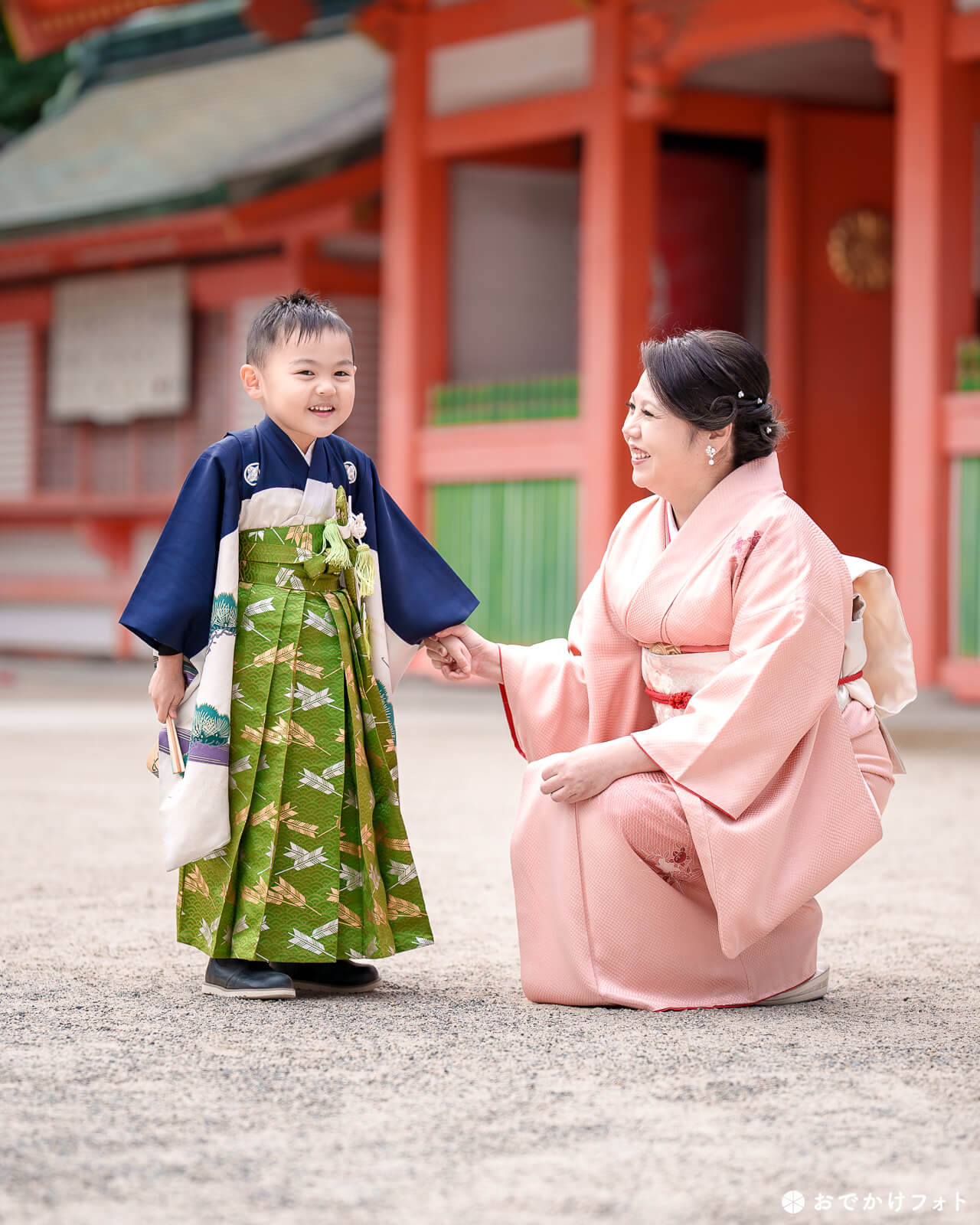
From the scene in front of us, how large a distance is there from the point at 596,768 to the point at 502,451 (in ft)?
20.9

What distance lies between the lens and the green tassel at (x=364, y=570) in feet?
9.16

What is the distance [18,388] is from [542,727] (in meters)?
9.64

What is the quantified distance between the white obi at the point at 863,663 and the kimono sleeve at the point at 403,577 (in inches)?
14.7

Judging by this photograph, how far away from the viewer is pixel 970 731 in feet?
23.0

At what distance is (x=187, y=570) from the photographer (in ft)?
8.63

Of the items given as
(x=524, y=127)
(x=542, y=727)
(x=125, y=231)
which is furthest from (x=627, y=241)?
(x=542, y=727)

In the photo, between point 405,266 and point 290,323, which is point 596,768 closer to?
point 290,323

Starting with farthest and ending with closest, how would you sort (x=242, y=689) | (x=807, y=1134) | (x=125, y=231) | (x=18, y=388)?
1. (x=18, y=388)
2. (x=125, y=231)
3. (x=242, y=689)
4. (x=807, y=1134)

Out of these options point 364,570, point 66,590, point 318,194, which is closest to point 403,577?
point 364,570

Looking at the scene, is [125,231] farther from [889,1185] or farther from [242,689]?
[889,1185]

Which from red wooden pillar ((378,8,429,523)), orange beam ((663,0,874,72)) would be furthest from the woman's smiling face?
red wooden pillar ((378,8,429,523))

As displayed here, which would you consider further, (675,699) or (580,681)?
(580,681)

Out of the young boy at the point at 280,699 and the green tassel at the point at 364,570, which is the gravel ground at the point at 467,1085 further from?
the green tassel at the point at 364,570

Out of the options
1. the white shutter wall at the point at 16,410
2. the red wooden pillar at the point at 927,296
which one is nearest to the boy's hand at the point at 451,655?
the red wooden pillar at the point at 927,296
